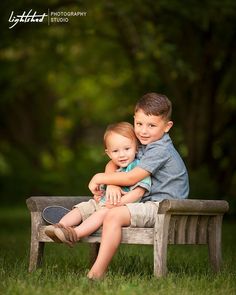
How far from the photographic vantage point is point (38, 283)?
594cm

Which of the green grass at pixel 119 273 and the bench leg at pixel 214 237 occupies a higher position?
the bench leg at pixel 214 237

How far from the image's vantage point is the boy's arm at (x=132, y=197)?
6500 millimetres

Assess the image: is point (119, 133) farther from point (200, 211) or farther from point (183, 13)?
point (183, 13)

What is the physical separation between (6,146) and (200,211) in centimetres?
1974

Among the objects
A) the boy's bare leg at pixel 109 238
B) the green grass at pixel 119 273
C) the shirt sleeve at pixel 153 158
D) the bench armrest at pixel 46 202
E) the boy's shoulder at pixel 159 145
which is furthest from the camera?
the bench armrest at pixel 46 202

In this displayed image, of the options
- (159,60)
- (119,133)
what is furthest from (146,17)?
(119,133)

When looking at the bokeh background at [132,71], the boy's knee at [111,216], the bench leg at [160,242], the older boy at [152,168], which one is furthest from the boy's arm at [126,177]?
the bokeh background at [132,71]

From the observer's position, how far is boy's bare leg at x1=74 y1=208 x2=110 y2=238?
6.36m

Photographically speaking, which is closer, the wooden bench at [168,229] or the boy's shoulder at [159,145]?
the wooden bench at [168,229]

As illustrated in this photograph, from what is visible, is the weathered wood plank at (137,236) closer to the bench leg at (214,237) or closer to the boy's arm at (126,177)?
the boy's arm at (126,177)

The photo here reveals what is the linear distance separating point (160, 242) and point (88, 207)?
0.76 meters

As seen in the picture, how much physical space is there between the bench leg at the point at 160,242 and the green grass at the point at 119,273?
9 centimetres

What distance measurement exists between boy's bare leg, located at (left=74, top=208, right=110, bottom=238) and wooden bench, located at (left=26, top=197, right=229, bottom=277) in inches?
3.5

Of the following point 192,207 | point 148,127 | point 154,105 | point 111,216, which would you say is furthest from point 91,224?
point 154,105
